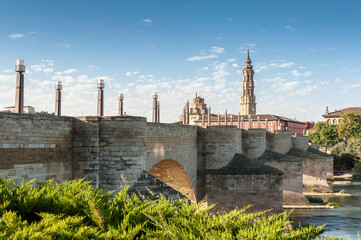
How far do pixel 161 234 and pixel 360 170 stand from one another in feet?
204

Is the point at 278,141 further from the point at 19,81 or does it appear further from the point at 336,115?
the point at 336,115

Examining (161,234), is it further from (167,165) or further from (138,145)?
(167,165)

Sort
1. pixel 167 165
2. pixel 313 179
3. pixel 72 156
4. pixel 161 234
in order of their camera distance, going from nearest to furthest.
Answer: pixel 161 234 < pixel 72 156 < pixel 167 165 < pixel 313 179

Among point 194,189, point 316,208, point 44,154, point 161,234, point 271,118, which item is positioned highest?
point 271,118

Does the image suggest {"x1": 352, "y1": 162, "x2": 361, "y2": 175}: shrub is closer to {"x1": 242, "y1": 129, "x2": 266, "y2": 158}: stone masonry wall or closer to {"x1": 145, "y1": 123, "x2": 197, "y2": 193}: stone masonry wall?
{"x1": 242, "y1": 129, "x2": 266, "y2": 158}: stone masonry wall

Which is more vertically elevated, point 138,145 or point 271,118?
point 271,118

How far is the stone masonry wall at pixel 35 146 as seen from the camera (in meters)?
11.1

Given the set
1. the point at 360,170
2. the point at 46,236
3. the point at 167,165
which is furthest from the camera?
the point at 360,170

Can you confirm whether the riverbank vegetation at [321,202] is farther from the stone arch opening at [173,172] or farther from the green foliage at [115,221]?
the green foliage at [115,221]

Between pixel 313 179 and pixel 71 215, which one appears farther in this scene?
pixel 313 179

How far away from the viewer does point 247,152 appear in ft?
113

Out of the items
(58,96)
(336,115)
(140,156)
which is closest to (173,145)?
(140,156)

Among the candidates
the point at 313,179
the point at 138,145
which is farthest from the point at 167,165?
the point at 313,179

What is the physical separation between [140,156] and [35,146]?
3.77 metres
